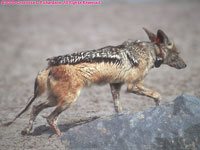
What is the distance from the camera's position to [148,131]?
15.4 feet

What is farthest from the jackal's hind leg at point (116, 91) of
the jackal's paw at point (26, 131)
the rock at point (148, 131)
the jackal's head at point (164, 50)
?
the jackal's paw at point (26, 131)

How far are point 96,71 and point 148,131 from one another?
1538 mm

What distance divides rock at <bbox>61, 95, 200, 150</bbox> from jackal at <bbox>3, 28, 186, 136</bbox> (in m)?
0.71

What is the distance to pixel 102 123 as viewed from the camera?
16.7ft

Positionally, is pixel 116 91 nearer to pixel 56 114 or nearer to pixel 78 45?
pixel 56 114

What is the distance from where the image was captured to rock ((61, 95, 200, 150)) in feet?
14.8

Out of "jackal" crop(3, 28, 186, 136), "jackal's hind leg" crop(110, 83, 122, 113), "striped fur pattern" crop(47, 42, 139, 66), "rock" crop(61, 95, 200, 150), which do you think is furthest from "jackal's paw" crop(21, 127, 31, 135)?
"jackal's hind leg" crop(110, 83, 122, 113)

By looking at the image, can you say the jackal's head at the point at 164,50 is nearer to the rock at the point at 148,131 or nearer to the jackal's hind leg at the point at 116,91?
the jackal's hind leg at the point at 116,91

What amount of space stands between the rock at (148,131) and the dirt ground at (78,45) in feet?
1.90

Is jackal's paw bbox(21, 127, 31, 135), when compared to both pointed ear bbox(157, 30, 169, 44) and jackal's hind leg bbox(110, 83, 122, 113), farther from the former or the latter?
pointed ear bbox(157, 30, 169, 44)

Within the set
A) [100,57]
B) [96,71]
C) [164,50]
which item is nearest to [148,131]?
[96,71]

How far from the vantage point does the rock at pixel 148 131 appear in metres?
4.52

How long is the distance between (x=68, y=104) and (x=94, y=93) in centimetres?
372

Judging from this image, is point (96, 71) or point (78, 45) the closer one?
point (96, 71)
